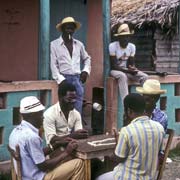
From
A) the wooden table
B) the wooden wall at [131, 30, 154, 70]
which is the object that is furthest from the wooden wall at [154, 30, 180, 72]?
the wooden table

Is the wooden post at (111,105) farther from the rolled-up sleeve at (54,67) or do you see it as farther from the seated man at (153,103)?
the seated man at (153,103)

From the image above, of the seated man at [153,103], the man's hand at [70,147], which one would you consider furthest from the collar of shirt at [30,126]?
the seated man at [153,103]

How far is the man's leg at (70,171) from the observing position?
4762 mm

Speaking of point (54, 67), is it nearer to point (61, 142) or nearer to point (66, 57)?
point (66, 57)

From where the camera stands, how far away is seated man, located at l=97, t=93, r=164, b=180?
14.1ft

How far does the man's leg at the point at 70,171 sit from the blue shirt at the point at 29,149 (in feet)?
0.54

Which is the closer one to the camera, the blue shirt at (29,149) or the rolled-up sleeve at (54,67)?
the blue shirt at (29,149)

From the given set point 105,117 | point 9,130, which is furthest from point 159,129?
point 105,117

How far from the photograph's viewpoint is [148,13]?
11.9 metres

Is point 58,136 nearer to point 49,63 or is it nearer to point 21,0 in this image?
point 49,63

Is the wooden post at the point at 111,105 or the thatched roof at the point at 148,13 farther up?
the thatched roof at the point at 148,13

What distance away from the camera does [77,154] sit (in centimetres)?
489

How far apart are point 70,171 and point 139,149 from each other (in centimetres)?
85

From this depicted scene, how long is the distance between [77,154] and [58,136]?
41cm
